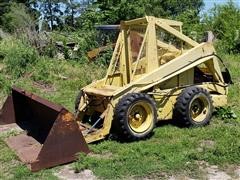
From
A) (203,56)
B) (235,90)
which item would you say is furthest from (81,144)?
(235,90)

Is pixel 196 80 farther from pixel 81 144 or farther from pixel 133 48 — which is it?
pixel 81 144

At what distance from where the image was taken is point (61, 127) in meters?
5.77

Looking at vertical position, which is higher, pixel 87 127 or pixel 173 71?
pixel 173 71

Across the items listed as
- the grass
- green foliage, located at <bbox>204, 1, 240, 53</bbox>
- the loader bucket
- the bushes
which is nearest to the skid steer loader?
the loader bucket

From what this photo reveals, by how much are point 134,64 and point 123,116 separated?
4.95ft

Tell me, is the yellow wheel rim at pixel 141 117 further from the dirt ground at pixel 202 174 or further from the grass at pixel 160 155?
the dirt ground at pixel 202 174

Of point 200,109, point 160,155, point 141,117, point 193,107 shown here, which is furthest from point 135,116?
point 200,109

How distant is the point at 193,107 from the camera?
746cm

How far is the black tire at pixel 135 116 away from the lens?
6.45 meters

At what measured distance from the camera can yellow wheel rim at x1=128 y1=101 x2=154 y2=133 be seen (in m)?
6.72

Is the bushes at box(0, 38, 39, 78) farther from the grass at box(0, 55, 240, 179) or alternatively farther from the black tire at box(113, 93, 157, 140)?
the black tire at box(113, 93, 157, 140)

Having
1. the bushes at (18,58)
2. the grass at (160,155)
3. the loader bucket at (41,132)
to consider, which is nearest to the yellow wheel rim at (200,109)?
the grass at (160,155)

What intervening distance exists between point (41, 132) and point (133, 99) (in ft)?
5.37

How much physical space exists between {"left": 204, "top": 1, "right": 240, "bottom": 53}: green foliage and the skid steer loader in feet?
31.9
